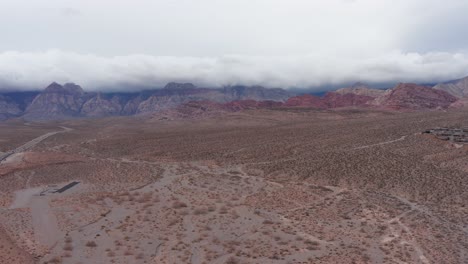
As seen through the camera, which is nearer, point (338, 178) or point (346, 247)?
point (346, 247)

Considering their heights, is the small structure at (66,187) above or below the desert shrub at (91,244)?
below

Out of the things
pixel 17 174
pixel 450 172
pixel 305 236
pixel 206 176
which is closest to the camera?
pixel 305 236

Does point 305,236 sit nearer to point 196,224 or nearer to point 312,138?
point 196,224

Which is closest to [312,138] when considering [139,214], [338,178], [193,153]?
[193,153]

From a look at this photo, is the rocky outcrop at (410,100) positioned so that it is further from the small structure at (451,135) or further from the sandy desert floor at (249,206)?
the sandy desert floor at (249,206)

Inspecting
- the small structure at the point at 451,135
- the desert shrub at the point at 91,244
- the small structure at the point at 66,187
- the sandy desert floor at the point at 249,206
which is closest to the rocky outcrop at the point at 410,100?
the small structure at the point at 451,135

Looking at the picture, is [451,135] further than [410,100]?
No

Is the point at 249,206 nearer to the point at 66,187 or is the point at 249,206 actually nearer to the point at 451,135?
the point at 66,187

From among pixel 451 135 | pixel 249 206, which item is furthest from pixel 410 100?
pixel 249 206

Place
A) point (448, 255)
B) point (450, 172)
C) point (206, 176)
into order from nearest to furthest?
point (448, 255), point (450, 172), point (206, 176)
